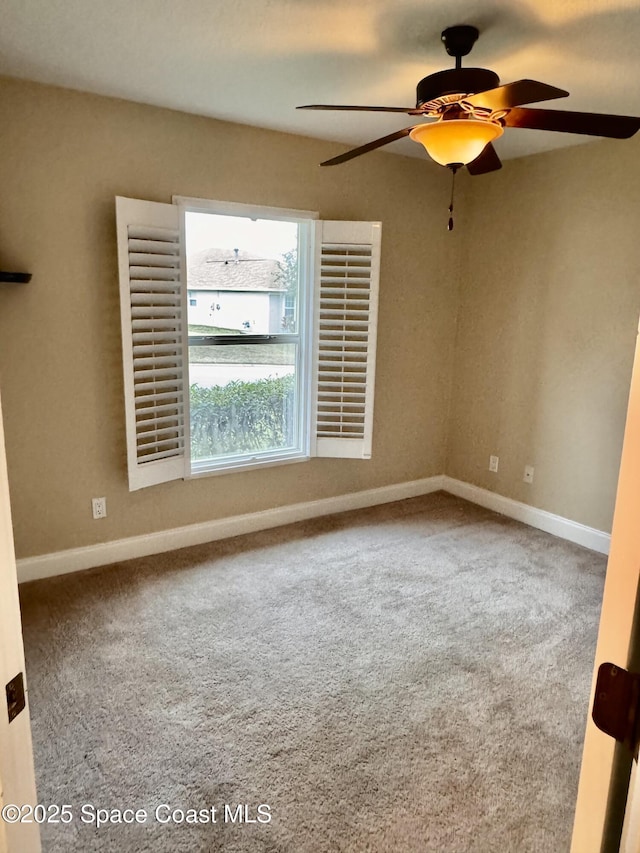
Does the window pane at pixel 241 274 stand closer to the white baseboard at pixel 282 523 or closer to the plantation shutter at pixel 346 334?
the plantation shutter at pixel 346 334

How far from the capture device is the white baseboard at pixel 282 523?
3.15m

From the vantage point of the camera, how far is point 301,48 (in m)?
2.23

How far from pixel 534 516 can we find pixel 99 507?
113 inches

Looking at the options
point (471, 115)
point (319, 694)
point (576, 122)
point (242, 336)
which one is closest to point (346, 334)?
point (242, 336)

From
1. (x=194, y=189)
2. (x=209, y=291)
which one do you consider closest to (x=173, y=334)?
(x=209, y=291)

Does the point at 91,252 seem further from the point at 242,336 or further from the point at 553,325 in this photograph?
the point at 553,325

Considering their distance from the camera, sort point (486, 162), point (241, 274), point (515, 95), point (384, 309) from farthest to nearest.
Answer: point (384, 309) → point (241, 274) → point (486, 162) → point (515, 95)

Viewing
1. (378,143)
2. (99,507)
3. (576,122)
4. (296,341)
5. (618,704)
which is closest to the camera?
(618,704)

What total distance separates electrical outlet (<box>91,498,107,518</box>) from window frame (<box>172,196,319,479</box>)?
0.48 m

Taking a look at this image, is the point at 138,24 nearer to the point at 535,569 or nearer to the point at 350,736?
the point at 350,736

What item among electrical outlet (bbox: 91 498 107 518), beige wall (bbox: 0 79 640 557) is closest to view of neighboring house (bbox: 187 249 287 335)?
beige wall (bbox: 0 79 640 557)

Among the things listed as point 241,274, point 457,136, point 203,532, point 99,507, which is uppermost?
point 457,136

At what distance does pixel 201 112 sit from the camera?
306cm

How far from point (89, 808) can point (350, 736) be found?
87 cm
